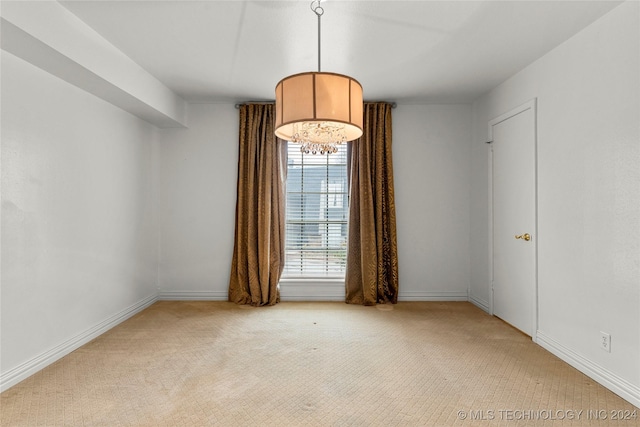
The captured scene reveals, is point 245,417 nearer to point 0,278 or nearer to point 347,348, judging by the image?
point 347,348

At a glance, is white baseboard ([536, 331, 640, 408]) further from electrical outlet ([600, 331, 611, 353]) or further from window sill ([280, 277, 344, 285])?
window sill ([280, 277, 344, 285])

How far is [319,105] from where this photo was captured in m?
1.91

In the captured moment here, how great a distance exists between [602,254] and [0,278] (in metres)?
4.12

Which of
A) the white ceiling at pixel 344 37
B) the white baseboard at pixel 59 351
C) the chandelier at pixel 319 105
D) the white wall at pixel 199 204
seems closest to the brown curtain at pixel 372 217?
the white ceiling at pixel 344 37

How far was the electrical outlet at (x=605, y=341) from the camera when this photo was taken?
2.37 metres

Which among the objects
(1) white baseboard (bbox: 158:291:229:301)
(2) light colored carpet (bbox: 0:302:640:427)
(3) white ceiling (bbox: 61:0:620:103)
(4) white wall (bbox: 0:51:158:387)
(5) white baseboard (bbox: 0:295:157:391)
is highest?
(3) white ceiling (bbox: 61:0:620:103)

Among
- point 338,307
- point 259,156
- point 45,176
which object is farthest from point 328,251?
point 45,176

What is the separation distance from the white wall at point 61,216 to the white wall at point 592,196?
4071 mm

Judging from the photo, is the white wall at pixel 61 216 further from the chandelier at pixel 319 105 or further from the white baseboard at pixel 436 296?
the white baseboard at pixel 436 296

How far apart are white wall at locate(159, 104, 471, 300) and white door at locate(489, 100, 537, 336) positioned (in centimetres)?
66

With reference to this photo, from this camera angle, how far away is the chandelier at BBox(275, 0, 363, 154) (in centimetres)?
191

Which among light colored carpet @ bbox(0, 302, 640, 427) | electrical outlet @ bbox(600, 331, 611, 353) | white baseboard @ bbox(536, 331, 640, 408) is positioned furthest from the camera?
electrical outlet @ bbox(600, 331, 611, 353)

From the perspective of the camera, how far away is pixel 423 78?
3689 millimetres

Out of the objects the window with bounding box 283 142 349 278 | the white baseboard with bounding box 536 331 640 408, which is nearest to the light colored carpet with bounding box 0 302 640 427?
the white baseboard with bounding box 536 331 640 408
